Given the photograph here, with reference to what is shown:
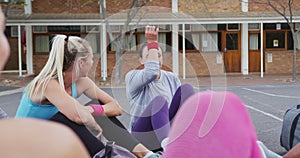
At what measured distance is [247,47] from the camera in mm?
20484

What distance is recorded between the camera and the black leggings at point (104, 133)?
246 centimetres

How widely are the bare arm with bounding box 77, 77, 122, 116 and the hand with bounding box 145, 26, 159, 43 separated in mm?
467

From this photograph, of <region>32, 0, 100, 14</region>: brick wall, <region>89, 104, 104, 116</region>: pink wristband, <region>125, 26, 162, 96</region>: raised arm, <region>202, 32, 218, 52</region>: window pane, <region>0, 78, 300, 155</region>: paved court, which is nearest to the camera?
<region>202, 32, 218, 52</region>: window pane

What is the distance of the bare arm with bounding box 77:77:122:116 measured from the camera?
2.75 meters

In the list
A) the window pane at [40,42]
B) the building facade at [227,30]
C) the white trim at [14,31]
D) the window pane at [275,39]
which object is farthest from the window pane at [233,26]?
the white trim at [14,31]

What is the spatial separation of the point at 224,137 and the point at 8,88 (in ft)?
51.1

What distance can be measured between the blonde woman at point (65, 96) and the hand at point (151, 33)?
0.33 metres

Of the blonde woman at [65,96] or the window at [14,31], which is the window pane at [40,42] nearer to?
the window at [14,31]

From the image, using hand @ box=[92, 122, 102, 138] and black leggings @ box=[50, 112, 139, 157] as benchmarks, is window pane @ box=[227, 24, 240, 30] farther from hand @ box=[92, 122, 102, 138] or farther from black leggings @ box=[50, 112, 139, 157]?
hand @ box=[92, 122, 102, 138]

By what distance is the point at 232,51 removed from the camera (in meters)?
20.7

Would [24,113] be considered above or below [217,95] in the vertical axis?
below

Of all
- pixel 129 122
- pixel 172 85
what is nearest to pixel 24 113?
pixel 129 122

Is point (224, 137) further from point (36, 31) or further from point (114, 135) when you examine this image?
point (36, 31)

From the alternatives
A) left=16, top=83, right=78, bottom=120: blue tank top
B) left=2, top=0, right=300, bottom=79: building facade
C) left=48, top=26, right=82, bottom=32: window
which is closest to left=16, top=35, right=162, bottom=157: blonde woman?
left=16, top=83, right=78, bottom=120: blue tank top
